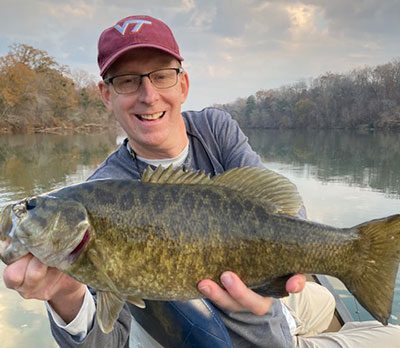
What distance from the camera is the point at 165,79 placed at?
3127 mm

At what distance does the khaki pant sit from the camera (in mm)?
3320

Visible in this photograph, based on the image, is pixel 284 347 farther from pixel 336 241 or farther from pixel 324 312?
pixel 324 312

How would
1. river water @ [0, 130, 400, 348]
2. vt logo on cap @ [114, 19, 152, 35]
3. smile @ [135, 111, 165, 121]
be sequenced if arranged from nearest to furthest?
vt logo on cap @ [114, 19, 152, 35], smile @ [135, 111, 165, 121], river water @ [0, 130, 400, 348]

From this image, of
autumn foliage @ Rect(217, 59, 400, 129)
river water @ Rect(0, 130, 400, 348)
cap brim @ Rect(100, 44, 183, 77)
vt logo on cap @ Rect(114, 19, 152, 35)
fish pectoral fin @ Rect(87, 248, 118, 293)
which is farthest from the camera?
autumn foliage @ Rect(217, 59, 400, 129)

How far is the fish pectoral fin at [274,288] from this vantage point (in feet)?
7.39

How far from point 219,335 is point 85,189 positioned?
4.02 ft

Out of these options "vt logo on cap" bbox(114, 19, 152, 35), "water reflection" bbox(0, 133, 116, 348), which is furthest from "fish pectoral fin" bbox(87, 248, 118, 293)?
"water reflection" bbox(0, 133, 116, 348)

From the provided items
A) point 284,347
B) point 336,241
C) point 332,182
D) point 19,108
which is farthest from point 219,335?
point 19,108

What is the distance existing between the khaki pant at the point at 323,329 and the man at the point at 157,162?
2 cm

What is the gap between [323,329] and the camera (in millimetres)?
4125

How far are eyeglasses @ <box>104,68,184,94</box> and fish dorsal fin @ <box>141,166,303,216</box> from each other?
102cm

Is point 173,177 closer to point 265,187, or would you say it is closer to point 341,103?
A: point 265,187

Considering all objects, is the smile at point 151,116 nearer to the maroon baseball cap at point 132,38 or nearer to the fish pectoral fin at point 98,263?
the maroon baseball cap at point 132,38

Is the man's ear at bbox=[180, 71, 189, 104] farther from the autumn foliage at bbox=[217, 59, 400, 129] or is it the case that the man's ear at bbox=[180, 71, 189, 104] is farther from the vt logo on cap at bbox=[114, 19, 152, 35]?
the autumn foliage at bbox=[217, 59, 400, 129]
